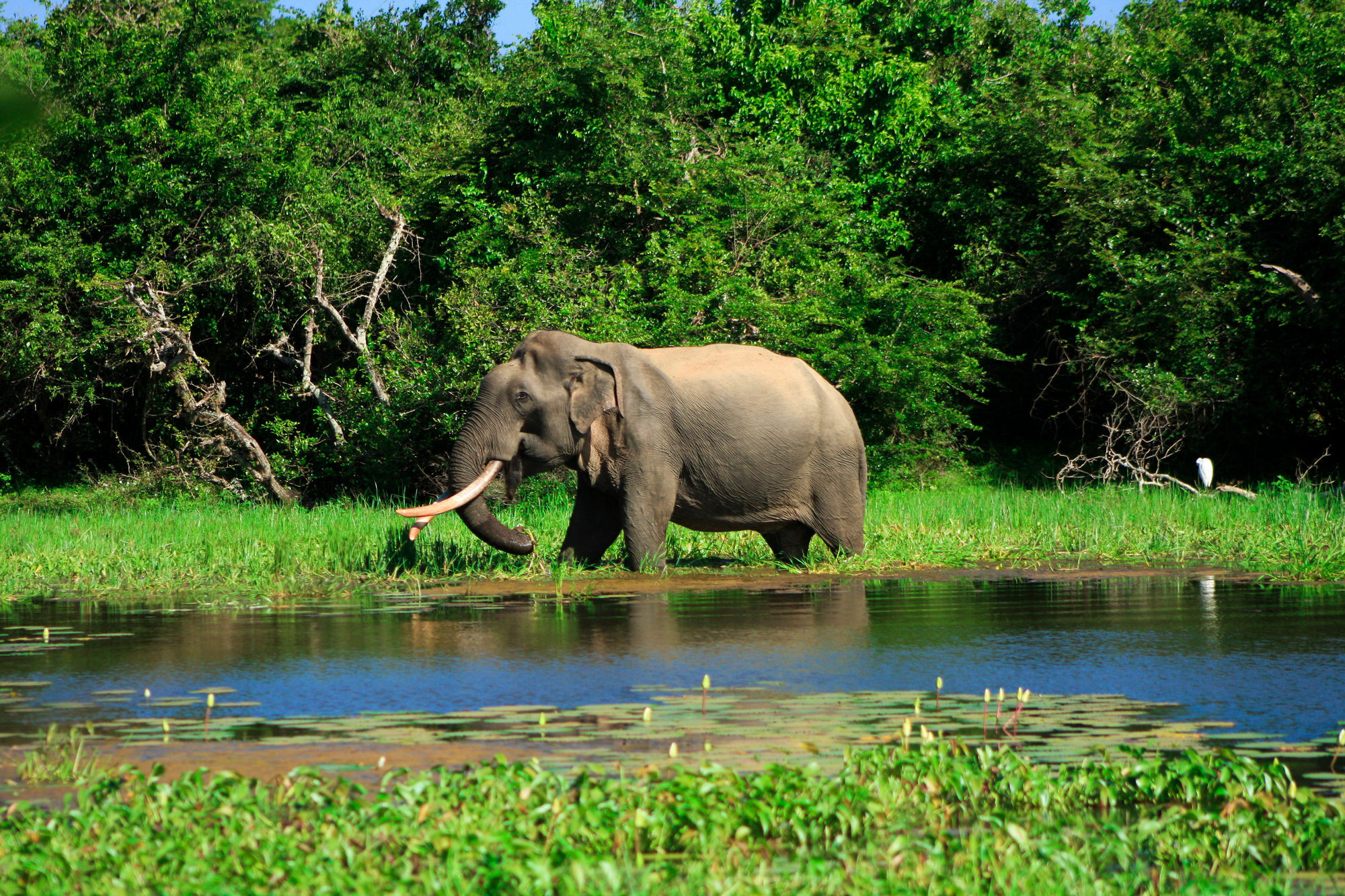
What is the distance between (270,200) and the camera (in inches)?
922

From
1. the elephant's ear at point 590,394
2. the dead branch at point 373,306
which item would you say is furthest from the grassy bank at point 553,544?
the dead branch at point 373,306

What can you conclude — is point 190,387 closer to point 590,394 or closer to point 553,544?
point 553,544

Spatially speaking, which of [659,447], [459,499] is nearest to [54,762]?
[459,499]

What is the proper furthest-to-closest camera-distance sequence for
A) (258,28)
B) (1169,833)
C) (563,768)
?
(258,28)
(563,768)
(1169,833)

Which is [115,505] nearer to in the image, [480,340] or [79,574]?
[480,340]

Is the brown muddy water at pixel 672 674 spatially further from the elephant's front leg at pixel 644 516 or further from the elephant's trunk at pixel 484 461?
the elephant's front leg at pixel 644 516

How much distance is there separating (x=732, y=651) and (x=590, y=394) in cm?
473

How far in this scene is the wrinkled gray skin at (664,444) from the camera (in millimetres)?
12680

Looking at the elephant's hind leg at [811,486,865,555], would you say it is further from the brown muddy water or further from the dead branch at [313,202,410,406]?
the dead branch at [313,202,410,406]

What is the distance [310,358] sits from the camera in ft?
76.7

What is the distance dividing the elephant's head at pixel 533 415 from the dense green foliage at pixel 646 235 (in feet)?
22.4

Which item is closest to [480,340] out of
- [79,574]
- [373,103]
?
[79,574]

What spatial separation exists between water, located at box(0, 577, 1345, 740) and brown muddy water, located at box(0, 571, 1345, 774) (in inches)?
1.1

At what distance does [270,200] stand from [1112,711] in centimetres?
1943
